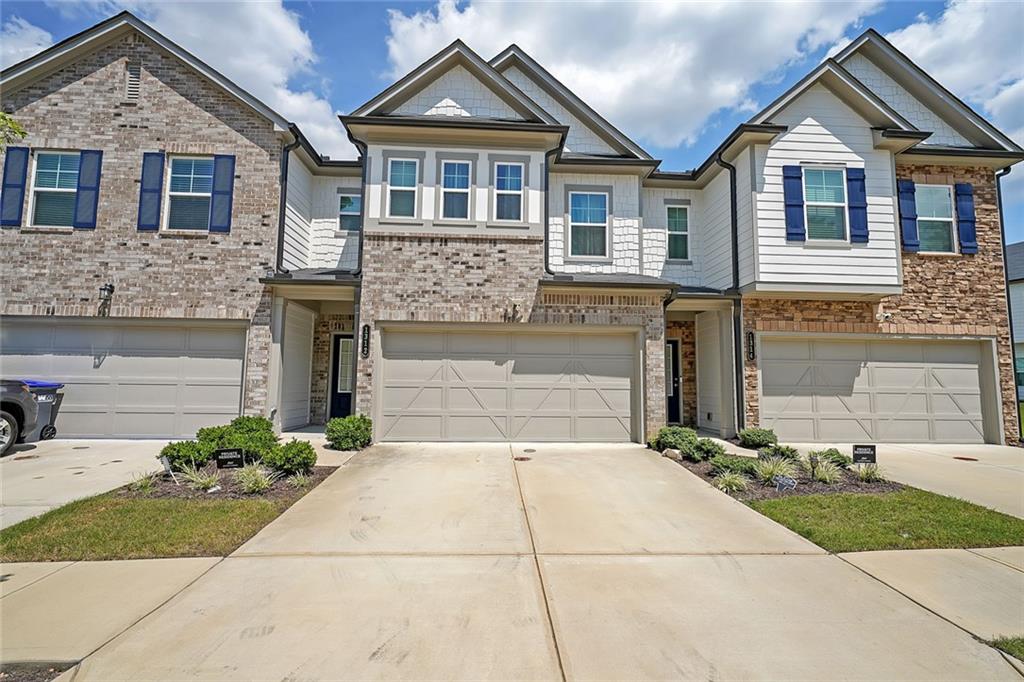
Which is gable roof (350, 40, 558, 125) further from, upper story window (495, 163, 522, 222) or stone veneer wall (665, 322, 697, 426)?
stone veneer wall (665, 322, 697, 426)

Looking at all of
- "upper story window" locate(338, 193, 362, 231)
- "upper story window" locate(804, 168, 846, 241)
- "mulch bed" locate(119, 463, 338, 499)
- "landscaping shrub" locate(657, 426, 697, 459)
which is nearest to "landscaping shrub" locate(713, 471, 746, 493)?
"landscaping shrub" locate(657, 426, 697, 459)

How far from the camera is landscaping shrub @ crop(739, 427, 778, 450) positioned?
32.4 ft

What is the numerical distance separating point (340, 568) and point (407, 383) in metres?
6.33

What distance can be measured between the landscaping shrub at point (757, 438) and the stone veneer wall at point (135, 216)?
10311 millimetres

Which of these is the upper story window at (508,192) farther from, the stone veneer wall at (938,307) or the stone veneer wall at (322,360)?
the stone veneer wall at (938,307)

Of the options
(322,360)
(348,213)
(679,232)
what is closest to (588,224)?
(679,232)

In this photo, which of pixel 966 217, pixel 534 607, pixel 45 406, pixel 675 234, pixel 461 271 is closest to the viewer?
pixel 534 607

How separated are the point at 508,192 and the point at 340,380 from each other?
22.2ft

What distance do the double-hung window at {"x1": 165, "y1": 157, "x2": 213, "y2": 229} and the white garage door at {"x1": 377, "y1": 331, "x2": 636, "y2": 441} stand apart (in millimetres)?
4985

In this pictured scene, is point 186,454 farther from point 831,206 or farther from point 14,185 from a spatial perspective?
point 831,206

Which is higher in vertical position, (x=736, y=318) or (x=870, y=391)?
(x=736, y=318)

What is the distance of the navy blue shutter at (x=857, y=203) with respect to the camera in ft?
35.0

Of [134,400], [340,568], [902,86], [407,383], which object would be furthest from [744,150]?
[134,400]

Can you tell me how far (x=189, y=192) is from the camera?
10.6 meters
